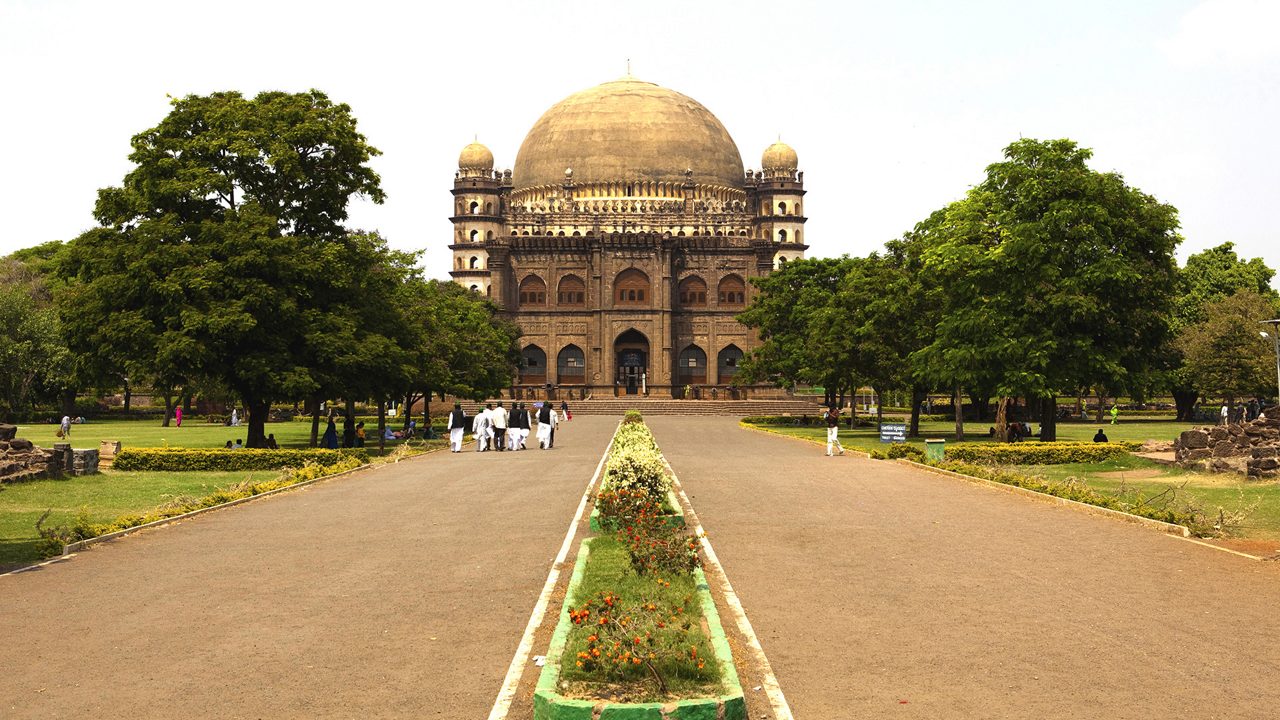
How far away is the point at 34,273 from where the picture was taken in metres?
78.4

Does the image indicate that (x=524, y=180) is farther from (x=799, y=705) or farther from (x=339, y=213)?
(x=799, y=705)

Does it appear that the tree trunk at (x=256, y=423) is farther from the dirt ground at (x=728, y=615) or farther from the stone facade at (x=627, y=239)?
the stone facade at (x=627, y=239)

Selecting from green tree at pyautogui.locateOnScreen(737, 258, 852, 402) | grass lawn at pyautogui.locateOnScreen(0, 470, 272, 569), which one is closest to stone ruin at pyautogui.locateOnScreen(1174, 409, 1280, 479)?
grass lawn at pyautogui.locateOnScreen(0, 470, 272, 569)

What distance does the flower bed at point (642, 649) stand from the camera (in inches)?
267

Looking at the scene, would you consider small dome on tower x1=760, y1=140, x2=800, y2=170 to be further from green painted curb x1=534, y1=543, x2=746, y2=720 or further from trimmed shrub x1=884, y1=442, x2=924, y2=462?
green painted curb x1=534, y1=543, x2=746, y2=720

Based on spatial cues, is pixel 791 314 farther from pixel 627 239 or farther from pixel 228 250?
pixel 228 250

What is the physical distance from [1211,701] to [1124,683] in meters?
0.59

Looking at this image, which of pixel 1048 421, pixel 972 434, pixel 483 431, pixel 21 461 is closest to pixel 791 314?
pixel 972 434

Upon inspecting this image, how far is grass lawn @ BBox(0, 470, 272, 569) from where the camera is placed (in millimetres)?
16062

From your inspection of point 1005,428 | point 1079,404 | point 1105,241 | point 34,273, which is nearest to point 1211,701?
point 1105,241

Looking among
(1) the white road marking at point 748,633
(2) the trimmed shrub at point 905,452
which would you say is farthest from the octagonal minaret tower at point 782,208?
(1) the white road marking at point 748,633

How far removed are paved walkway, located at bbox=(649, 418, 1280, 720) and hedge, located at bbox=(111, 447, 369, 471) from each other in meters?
13.0

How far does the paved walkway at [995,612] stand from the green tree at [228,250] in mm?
17256

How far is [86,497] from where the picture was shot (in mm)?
21703
